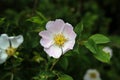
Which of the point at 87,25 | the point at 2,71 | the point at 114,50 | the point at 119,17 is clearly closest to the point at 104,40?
the point at 2,71

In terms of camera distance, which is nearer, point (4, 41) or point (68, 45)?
point (68, 45)

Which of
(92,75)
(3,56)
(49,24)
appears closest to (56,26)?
(49,24)

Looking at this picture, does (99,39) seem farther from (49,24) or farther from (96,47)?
(49,24)

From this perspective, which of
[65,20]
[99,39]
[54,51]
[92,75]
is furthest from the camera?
[92,75]

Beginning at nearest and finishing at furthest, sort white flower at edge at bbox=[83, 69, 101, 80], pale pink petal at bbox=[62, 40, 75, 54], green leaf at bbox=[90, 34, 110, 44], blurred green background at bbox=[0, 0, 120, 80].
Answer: pale pink petal at bbox=[62, 40, 75, 54], green leaf at bbox=[90, 34, 110, 44], blurred green background at bbox=[0, 0, 120, 80], white flower at edge at bbox=[83, 69, 101, 80]

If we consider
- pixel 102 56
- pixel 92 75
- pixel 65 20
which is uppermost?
pixel 65 20

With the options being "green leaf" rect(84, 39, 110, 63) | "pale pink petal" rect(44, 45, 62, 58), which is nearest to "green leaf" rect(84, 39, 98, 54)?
"green leaf" rect(84, 39, 110, 63)

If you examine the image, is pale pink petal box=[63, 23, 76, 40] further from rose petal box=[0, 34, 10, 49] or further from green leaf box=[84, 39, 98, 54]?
rose petal box=[0, 34, 10, 49]
